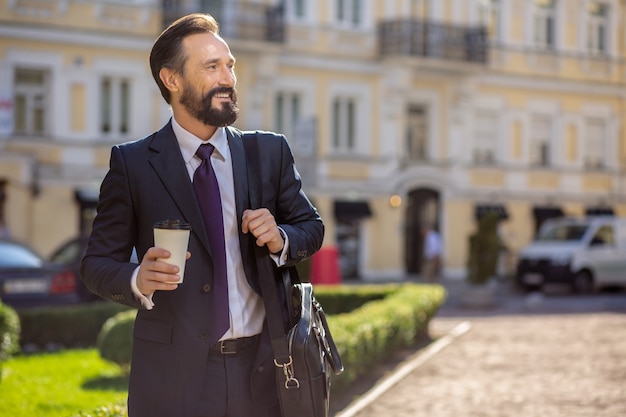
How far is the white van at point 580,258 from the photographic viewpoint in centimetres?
2853

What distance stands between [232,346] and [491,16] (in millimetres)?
34584

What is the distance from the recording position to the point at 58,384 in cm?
1070

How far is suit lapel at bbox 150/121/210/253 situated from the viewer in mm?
3707

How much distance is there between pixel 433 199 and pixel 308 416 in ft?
105

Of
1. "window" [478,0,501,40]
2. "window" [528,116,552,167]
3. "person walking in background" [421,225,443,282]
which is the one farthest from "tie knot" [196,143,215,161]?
"window" [528,116,552,167]

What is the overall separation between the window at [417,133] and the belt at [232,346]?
31.7 m

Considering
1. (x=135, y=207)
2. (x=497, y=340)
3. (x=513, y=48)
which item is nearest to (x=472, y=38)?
(x=513, y=48)

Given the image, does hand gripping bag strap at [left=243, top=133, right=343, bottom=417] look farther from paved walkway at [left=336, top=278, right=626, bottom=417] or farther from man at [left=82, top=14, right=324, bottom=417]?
paved walkway at [left=336, top=278, right=626, bottom=417]

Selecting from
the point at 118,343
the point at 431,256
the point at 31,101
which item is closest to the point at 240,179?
the point at 118,343

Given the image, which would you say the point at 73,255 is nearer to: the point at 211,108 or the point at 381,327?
the point at 381,327

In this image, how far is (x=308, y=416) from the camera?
363 cm

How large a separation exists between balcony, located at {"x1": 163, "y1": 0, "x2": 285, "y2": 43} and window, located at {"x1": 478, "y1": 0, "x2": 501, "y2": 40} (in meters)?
8.01

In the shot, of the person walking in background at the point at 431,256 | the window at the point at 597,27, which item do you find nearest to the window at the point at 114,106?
the person walking in background at the point at 431,256

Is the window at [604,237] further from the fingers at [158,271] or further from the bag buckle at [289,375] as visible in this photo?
the fingers at [158,271]
